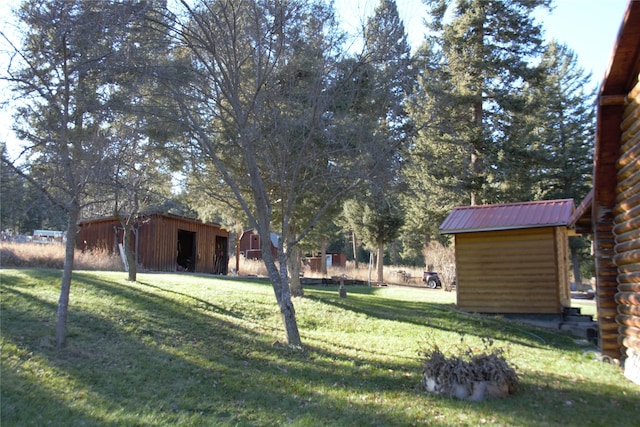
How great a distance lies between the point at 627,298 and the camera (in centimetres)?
752

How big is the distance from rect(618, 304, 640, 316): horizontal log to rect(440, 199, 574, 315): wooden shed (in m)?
5.00

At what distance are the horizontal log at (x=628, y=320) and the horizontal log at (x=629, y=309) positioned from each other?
0.06 m

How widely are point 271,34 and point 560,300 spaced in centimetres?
1026

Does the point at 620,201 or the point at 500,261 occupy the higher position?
the point at 620,201

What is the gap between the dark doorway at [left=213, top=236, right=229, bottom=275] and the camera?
1033 inches

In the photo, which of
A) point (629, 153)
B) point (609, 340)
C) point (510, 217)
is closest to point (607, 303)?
point (609, 340)

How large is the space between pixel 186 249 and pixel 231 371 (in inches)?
820

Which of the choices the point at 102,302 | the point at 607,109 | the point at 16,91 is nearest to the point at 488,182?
the point at 607,109

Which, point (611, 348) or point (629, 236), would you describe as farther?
point (611, 348)

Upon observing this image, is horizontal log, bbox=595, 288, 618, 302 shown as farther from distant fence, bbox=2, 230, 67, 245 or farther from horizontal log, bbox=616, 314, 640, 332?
distant fence, bbox=2, 230, 67, 245

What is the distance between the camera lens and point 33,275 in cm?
1070

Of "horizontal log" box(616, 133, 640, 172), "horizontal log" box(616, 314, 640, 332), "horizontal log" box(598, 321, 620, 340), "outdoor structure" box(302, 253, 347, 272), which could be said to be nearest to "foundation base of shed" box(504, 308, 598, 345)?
"horizontal log" box(598, 321, 620, 340)

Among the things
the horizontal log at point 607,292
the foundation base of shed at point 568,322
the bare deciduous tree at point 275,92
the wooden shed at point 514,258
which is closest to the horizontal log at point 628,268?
the horizontal log at point 607,292

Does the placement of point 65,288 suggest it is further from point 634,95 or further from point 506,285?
point 506,285
